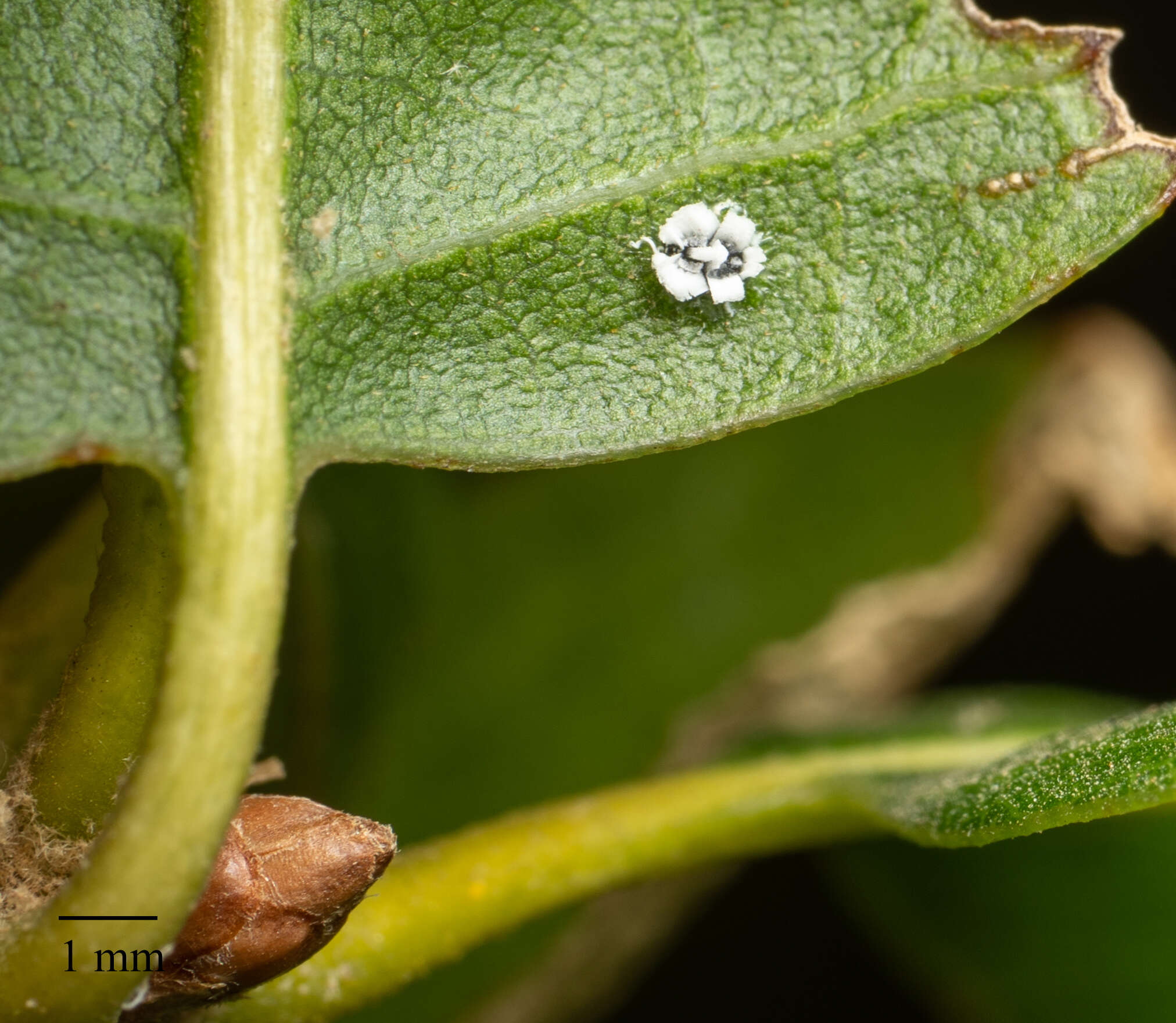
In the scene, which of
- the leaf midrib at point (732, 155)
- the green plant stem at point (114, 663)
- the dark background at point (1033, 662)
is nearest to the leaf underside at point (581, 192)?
the leaf midrib at point (732, 155)

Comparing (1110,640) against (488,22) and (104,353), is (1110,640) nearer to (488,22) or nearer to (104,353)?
(488,22)

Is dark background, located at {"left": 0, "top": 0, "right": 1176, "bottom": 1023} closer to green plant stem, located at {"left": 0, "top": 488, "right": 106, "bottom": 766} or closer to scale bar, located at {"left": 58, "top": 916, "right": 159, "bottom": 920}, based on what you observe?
green plant stem, located at {"left": 0, "top": 488, "right": 106, "bottom": 766}

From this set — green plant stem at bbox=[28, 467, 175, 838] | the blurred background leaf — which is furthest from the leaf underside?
the blurred background leaf

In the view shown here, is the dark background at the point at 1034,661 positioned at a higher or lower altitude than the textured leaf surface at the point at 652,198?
lower

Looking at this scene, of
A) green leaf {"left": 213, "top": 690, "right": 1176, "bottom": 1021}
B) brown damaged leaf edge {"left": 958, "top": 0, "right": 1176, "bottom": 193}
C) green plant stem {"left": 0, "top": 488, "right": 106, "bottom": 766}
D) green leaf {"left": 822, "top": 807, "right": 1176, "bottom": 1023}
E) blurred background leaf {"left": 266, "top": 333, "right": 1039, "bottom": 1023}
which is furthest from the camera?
blurred background leaf {"left": 266, "top": 333, "right": 1039, "bottom": 1023}

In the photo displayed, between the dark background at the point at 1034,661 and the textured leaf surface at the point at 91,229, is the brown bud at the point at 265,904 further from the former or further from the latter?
the dark background at the point at 1034,661

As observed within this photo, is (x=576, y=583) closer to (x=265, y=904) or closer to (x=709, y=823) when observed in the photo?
(x=709, y=823)

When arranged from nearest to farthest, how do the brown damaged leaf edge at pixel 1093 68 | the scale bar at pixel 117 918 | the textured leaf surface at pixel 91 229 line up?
the scale bar at pixel 117 918 → the textured leaf surface at pixel 91 229 → the brown damaged leaf edge at pixel 1093 68

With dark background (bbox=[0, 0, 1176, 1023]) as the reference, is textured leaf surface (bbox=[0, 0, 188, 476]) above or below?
above
